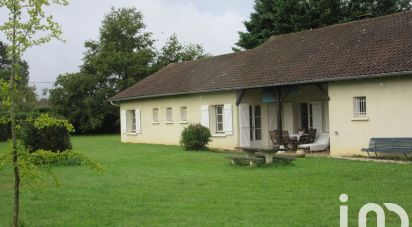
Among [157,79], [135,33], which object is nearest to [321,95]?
[157,79]

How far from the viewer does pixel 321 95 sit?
21531 mm

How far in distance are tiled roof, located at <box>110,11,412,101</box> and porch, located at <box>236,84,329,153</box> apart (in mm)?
941

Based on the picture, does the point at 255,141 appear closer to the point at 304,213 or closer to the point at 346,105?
the point at 346,105

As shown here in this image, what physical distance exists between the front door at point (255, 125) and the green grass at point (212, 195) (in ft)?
27.3

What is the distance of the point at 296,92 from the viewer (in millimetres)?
20344

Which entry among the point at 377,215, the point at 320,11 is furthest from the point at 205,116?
the point at 377,215

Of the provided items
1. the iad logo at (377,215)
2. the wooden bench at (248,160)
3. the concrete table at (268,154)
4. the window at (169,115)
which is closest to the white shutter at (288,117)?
the window at (169,115)

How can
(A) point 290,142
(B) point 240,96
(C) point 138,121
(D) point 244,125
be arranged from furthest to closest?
1. (C) point 138,121
2. (D) point 244,125
3. (B) point 240,96
4. (A) point 290,142

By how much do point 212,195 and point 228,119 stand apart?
1331 centimetres

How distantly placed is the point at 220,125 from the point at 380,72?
971cm

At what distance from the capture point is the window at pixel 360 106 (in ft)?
58.4

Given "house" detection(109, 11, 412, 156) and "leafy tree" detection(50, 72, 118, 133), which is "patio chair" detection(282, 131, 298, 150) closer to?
"house" detection(109, 11, 412, 156)

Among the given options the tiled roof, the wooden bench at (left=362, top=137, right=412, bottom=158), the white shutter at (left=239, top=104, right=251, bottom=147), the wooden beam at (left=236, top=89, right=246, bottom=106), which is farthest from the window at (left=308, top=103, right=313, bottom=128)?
the wooden bench at (left=362, top=137, right=412, bottom=158)

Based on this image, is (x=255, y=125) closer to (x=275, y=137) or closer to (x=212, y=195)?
(x=275, y=137)
